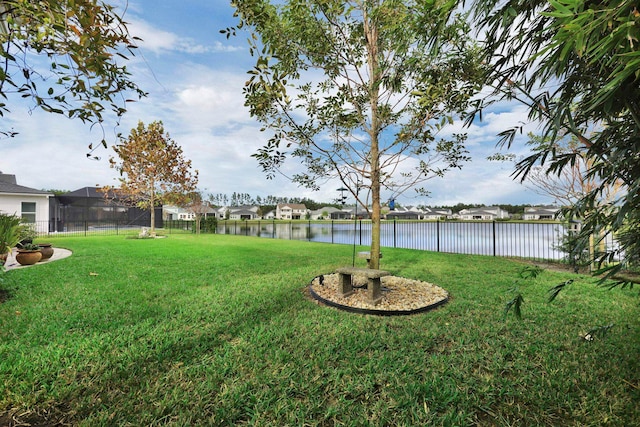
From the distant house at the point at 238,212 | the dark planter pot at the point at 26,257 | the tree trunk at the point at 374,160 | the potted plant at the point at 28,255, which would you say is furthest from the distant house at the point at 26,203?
the distant house at the point at 238,212

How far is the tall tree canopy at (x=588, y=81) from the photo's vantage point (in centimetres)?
98

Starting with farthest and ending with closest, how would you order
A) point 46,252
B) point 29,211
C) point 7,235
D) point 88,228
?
point 88,228 → point 29,211 → point 46,252 → point 7,235

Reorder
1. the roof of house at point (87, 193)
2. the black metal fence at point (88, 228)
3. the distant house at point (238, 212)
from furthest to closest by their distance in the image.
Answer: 1. the distant house at point (238, 212)
2. the roof of house at point (87, 193)
3. the black metal fence at point (88, 228)

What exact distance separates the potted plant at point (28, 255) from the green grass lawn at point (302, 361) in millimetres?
3419

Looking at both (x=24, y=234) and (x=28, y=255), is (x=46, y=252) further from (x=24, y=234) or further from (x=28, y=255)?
(x=24, y=234)

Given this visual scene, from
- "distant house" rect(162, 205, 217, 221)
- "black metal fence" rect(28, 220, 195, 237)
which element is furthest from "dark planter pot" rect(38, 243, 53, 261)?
"distant house" rect(162, 205, 217, 221)

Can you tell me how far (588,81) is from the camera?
1.61m

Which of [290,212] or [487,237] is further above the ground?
[290,212]

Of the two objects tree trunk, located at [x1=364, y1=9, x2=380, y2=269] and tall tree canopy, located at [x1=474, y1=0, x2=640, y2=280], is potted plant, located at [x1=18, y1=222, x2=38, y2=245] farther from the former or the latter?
tall tree canopy, located at [x1=474, y1=0, x2=640, y2=280]

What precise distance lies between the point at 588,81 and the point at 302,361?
301 cm

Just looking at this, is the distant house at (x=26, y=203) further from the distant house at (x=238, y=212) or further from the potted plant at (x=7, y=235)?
the distant house at (x=238, y=212)

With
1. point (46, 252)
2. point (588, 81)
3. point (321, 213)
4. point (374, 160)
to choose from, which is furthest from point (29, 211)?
A: point (321, 213)

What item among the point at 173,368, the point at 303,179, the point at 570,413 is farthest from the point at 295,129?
the point at 570,413

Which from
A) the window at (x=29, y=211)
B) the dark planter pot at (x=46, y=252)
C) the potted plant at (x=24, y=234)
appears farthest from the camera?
the window at (x=29, y=211)
